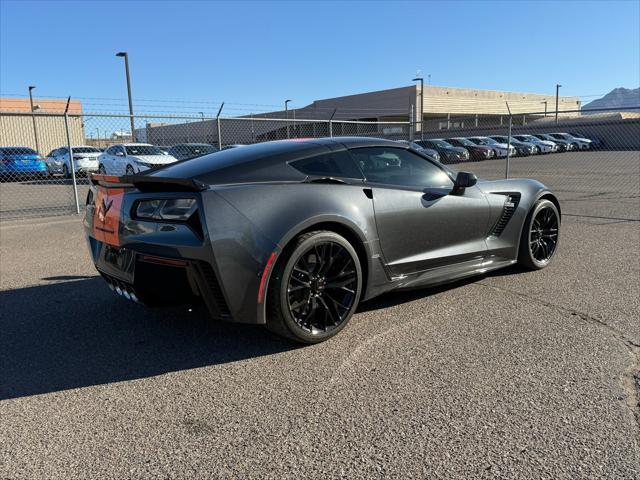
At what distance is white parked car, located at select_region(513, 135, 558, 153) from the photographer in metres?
33.7

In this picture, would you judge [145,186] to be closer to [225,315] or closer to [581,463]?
[225,315]

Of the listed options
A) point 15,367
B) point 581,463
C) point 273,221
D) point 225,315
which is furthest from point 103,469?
point 581,463

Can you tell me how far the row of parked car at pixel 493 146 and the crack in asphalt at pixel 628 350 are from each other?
64.6ft

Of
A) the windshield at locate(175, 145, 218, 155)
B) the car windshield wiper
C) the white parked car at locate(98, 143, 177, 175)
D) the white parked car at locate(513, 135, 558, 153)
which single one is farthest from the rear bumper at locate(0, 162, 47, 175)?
the white parked car at locate(513, 135, 558, 153)

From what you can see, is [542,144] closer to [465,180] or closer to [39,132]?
→ [465,180]

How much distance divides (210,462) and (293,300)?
134 centimetres

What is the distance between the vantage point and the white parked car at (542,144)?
3369 centimetres

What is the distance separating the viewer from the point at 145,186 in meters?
3.43

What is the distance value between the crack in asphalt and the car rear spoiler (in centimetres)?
266

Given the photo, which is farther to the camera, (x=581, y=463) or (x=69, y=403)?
(x=69, y=403)

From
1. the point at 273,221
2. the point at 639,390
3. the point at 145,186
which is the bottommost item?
the point at 639,390

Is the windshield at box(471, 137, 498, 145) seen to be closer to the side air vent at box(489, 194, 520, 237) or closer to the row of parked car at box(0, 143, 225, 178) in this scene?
the row of parked car at box(0, 143, 225, 178)

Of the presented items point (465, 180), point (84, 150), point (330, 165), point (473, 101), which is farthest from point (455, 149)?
point (473, 101)

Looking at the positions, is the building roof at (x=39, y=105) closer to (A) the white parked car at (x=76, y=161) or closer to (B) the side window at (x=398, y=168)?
(A) the white parked car at (x=76, y=161)
